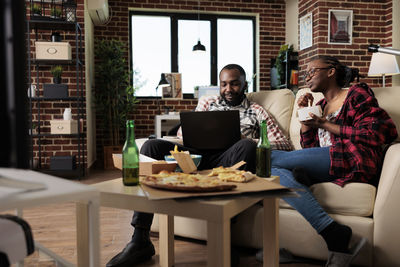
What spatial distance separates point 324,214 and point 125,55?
4539 mm

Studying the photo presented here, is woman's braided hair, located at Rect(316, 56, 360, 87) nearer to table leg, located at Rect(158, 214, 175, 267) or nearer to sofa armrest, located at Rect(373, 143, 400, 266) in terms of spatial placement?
sofa armrest, located at Rect(373, 143, 400, 266)

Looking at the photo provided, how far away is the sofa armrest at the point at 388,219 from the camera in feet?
4.86

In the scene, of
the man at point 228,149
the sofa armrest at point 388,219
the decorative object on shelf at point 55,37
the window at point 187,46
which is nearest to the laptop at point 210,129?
the man at point 228,149

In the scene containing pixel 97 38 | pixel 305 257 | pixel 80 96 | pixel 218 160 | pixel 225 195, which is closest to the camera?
pixel 225 195

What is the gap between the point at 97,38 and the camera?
5.40m

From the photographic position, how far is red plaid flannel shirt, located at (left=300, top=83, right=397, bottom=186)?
1652 millimetres

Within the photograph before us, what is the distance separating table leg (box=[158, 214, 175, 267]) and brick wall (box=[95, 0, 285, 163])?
3.94 meters

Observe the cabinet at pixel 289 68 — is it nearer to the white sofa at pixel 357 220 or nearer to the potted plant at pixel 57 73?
the potted plant at pixel 57 73

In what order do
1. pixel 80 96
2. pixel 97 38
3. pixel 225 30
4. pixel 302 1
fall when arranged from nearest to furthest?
1. pixel 80 96
2. pixel 302 1
3. pixel 97 38
4. pixel 225 30

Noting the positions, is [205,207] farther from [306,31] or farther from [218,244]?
[306,31]

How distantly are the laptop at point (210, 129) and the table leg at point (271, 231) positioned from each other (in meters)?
0.58

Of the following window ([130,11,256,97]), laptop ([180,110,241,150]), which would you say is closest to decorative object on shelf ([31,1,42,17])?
window ([130,11,256,97])

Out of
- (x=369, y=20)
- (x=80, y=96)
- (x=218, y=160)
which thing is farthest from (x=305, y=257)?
(x=369, y=20)

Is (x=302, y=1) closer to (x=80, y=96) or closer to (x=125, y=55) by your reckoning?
(x=125, y=55)
